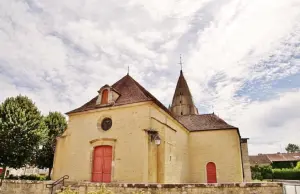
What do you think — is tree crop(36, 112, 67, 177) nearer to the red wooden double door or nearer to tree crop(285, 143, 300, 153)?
the red wooden double door

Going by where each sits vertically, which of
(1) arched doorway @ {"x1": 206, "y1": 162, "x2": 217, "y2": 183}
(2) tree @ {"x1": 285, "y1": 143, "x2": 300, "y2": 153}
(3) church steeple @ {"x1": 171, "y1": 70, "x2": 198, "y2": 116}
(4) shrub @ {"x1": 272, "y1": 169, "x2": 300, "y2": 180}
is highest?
(3) church steeple @ {"x1": 171, "y1": 70, "x2": 198, "y2": 116}

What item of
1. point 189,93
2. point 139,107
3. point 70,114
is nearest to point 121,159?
point 139,107

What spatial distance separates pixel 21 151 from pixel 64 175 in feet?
14.6

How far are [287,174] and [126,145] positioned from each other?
28.8 metres

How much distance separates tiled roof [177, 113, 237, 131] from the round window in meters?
8.66

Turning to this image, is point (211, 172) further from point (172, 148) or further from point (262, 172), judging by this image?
point (262, 172)

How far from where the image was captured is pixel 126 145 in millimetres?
12695

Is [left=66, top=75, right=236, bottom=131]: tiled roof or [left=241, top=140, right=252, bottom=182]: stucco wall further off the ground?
[left=66, top=75, right=236, bottom=131]: tiled roof

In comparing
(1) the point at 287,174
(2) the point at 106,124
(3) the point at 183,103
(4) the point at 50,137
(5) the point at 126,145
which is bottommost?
(1) the point at 287,174

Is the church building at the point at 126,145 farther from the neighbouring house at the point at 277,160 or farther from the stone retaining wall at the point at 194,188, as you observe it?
the neighbouring house at the point at 277,160

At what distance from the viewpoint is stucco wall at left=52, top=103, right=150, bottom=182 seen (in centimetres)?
1212

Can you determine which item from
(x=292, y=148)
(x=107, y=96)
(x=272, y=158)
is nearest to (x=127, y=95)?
(x=107, y=96)

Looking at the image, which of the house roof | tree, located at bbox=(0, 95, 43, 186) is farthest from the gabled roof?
the house roof

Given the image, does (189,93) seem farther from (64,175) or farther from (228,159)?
(64,175)
